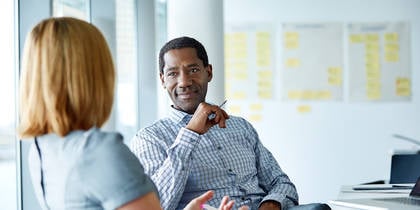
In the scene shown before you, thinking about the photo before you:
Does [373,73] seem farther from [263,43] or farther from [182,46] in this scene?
[182,46]

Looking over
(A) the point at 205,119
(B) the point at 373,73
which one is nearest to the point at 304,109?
(B) the point at 373,73

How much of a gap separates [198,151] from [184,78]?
0.31m

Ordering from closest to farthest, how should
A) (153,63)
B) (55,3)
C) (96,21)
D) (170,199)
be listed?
(170,199), (55,3), (96,21), (153,63)

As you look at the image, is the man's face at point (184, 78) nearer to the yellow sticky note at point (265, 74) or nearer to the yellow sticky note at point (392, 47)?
the yellow sticky note at point (265, 74)

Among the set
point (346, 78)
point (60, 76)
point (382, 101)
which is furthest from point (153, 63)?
point (60, 76)

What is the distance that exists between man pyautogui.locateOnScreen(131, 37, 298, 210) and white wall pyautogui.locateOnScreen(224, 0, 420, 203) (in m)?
2.05

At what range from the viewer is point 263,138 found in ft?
15.1

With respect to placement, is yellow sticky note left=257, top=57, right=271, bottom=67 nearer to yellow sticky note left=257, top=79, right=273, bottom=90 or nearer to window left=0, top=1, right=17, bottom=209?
yellow sticky note left=257, top=79, right=273, bottom=90

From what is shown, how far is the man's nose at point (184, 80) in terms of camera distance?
2.34m

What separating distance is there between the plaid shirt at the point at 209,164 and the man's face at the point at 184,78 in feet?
0.19

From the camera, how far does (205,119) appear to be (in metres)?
2.07

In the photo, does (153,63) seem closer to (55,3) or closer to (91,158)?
(55,3)

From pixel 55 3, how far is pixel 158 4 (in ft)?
6.49

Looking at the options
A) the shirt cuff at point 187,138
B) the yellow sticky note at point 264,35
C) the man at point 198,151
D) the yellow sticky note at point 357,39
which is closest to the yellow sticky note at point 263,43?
the yellow sticky note at point 264,35
